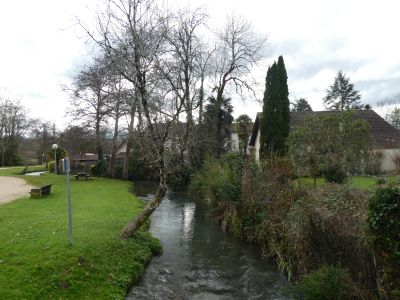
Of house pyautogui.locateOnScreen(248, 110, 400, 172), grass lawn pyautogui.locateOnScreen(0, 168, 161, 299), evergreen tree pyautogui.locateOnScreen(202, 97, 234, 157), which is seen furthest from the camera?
evergreen tree pyautogui.locateOnScreen(202, 97, 234, 157)

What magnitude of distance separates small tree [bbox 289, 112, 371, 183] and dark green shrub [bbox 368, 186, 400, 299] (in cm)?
1173

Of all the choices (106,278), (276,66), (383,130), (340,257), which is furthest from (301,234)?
(383,130)

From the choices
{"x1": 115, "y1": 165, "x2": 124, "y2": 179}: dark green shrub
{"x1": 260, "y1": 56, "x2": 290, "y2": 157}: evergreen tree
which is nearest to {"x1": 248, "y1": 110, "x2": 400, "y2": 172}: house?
{"x1": 260, "y1": 56, "x2": 290, "y2": 157}: evergreen tree

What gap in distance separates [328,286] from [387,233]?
5.66 feet

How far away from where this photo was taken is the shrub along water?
294 inches

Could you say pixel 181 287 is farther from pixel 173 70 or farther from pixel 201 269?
pixel 173 70

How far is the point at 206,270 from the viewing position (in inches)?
396

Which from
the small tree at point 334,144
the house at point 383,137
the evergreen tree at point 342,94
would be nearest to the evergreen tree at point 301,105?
the evergreen tree at point 342,94

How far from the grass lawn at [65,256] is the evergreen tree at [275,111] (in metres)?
17.0

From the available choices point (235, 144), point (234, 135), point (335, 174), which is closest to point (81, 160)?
point (234, 135)

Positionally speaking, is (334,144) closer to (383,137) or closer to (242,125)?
(383,137)

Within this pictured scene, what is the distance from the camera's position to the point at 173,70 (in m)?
11.7

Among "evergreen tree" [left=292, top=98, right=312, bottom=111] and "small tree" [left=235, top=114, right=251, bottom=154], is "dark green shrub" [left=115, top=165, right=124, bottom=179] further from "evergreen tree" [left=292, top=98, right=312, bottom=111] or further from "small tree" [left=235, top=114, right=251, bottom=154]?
"evergreen tree" [left=292, top=98, right=312, bottom=111]

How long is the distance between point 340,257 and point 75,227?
808 cm
